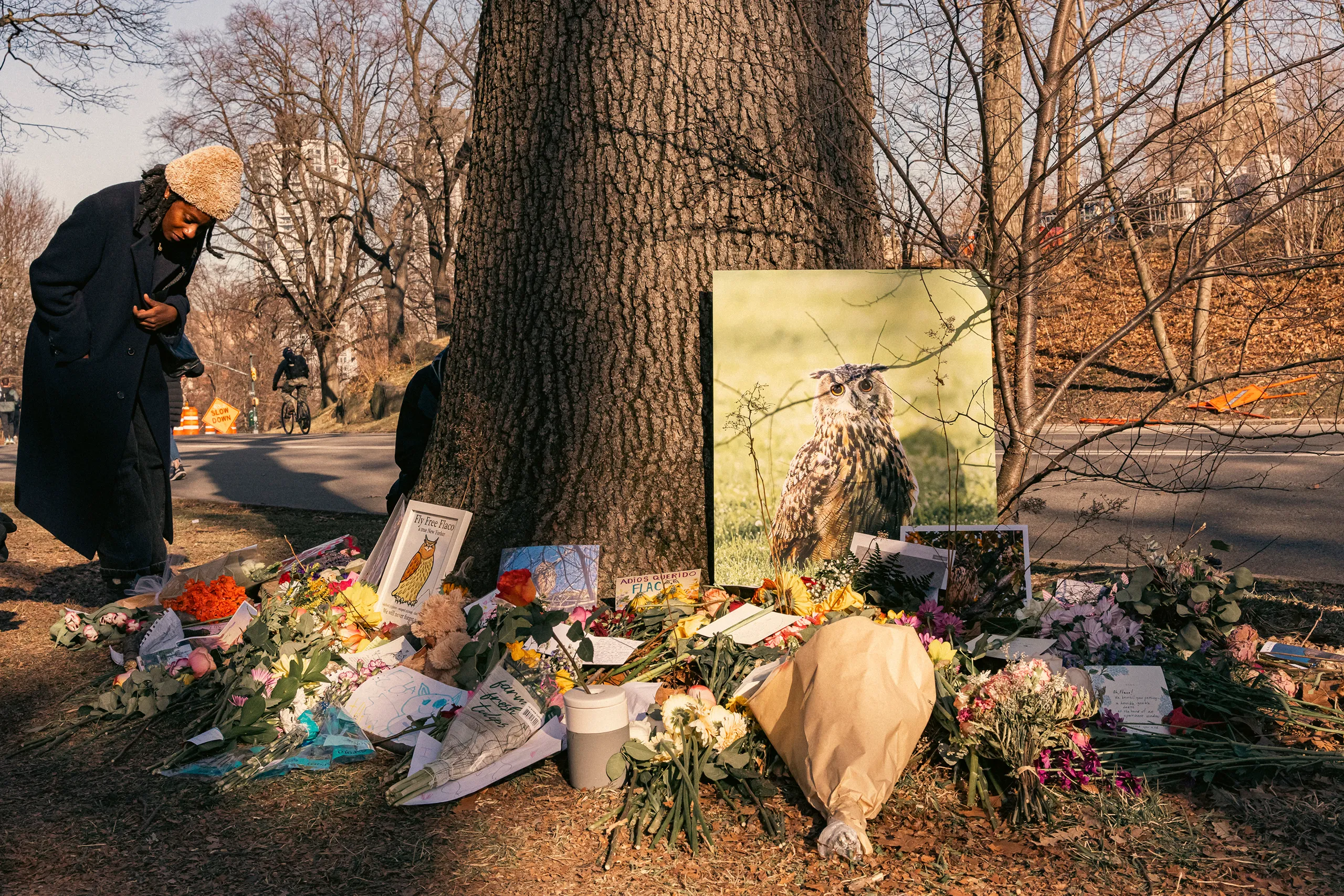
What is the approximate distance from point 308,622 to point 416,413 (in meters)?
1.82

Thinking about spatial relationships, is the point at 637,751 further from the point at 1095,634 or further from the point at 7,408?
the point at 7,408

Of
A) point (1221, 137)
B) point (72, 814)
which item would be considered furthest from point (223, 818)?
point (1221, 137)

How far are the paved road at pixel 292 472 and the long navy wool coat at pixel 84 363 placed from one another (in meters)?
3.72

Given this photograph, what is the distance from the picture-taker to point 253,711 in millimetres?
2773

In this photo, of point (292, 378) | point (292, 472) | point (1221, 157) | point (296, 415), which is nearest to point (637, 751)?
point (1221, 157)

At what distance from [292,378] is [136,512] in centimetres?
2139

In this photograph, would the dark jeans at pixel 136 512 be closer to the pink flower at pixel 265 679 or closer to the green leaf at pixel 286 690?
the pink flower at pixel 265 679

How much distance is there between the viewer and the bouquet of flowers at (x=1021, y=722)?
2299 mm

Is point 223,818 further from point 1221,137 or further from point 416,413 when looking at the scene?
point 1221,137

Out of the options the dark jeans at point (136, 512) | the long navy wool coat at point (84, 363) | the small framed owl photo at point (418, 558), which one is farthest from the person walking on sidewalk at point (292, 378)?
the small framed owl photo at point (418, 558)

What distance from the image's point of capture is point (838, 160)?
3834 millimetres

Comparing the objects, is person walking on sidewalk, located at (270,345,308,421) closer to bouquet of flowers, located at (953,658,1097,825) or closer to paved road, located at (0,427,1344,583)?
paved road, located at (0,427,1344,583)

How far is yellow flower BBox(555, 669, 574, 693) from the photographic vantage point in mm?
2854

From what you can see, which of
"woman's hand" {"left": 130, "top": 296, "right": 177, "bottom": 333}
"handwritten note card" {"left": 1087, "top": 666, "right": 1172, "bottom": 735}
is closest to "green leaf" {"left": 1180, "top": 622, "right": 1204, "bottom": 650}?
"handwritten note card" {"left": 1087, "top": 666, "right": 1172, "bottom": 735}
